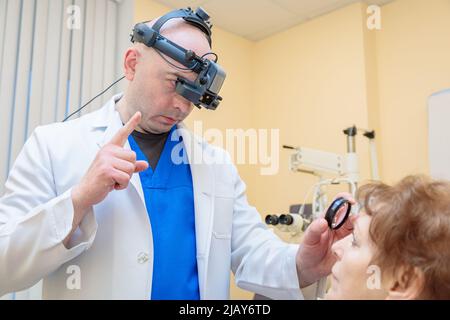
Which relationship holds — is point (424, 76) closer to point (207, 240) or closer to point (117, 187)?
point (207, 240)

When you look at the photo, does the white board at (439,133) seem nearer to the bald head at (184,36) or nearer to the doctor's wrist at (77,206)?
the bald head at (184,36)

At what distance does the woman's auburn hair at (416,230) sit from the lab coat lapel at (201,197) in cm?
45

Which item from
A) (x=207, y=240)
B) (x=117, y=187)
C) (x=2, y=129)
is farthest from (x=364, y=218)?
(x=2, y=129)

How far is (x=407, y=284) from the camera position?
80 cm

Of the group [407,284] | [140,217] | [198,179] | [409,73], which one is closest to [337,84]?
[409,73]

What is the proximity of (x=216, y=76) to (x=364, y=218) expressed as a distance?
49 cm

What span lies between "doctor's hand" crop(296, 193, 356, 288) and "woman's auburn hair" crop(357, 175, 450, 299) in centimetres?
15

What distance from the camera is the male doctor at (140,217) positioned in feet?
3.03

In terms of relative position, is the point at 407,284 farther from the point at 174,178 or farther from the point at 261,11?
the point at 261,11

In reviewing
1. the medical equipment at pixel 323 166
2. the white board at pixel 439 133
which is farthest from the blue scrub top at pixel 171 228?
the white board at pixel 439 133

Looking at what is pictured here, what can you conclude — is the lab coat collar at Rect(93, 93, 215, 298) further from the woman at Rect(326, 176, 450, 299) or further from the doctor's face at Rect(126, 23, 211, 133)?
the woman at Rect(326, 176, 450, 299)

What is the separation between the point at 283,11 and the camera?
→ 2.99 meters

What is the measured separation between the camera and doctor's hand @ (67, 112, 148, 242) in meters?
0.89

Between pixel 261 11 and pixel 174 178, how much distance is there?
2121 millimetres
